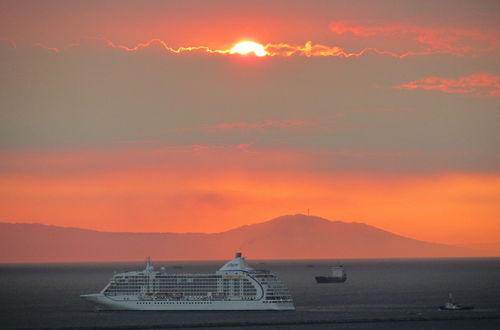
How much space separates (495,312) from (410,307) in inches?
736

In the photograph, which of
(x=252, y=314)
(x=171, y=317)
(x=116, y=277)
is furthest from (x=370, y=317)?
(x=116, y=277)

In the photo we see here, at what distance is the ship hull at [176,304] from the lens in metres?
151

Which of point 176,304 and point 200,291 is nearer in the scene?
point 176,304

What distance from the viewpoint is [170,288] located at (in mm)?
156500

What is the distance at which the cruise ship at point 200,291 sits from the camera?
15138 cm

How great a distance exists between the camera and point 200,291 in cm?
15500

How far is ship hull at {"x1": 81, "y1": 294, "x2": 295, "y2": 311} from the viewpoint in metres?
151

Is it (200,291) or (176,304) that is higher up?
(200,291)

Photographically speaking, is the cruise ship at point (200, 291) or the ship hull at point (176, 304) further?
the cruise ship at point (200, 291)

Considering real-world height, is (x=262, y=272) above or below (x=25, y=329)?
above

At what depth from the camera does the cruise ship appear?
151375mm

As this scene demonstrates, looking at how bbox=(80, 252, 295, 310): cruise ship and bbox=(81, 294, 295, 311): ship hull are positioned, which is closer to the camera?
bbox=(81, 294, 295, 311): ship hull

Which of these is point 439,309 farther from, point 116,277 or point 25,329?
point 25,329

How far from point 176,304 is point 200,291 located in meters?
4.64
